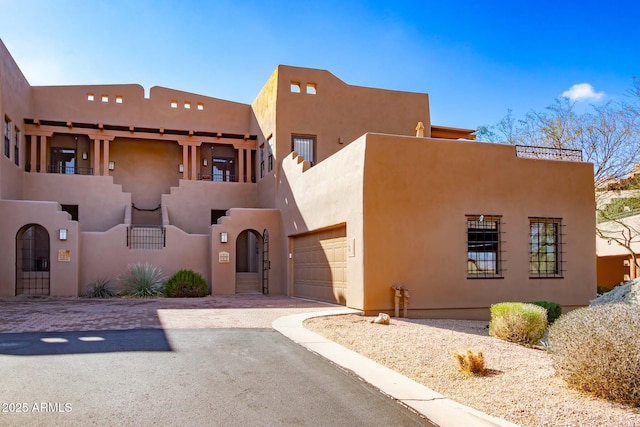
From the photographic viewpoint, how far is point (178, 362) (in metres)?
7.84

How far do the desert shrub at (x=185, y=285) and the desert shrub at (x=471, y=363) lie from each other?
44.7 feet

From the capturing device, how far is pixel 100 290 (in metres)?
19.9

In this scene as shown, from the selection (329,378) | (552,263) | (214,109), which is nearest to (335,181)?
(552,263)

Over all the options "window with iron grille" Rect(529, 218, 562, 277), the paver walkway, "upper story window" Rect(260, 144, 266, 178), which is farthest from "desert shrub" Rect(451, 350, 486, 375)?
"upper story window" Rect(260, 144, 266, 178)

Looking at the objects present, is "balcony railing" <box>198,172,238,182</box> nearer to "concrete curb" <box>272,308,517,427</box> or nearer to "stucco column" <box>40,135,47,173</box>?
"stucco column" <box>40,135,47,173</box>

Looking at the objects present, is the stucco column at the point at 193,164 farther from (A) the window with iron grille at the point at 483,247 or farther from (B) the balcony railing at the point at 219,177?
(A) the window with iron grille at the point at 483,247

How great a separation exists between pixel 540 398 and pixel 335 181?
33.6 feet

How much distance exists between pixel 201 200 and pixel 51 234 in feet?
25.6

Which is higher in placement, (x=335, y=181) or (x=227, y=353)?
(x=335, y=181)

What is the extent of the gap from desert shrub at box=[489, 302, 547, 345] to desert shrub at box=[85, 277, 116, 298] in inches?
540

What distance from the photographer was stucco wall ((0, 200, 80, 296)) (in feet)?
63.5

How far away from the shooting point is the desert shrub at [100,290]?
64.8 ft

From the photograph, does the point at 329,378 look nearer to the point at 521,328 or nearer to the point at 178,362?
the point at 178,362

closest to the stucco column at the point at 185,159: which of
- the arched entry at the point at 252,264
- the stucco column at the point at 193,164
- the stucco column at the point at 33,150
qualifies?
Answer: the stucco column at the point at 193,164
